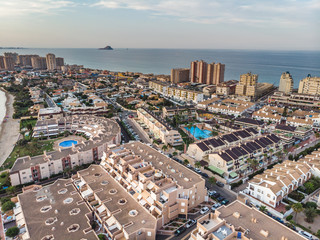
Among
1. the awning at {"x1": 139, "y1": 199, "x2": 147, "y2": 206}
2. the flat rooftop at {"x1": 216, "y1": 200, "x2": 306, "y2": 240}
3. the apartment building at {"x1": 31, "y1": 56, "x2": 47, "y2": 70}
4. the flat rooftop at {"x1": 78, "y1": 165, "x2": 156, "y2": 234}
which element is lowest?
the flat rooftop at {"x1": 78, "y1": 165, "x2": 156, "y2": 234}

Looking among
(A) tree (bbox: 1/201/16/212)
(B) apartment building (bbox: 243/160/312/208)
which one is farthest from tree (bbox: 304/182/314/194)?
(A) tree (bbox: 1/201/16/212)

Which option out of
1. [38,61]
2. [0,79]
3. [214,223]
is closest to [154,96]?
[214,223]

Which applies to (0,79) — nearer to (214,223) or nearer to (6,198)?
(6,198)

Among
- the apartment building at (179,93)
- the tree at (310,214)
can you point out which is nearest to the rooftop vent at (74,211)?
the tree at (310,214)

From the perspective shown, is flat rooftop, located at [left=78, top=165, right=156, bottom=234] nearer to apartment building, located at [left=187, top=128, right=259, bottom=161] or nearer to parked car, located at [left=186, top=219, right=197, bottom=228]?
parked car, located at [left=186, top=219, right=197, bottom=228]

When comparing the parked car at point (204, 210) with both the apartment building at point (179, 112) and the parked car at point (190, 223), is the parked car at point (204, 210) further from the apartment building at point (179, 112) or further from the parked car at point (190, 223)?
the apartment building at point (179, 112)

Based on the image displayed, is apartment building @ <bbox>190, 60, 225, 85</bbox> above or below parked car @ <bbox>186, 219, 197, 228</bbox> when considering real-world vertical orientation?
above

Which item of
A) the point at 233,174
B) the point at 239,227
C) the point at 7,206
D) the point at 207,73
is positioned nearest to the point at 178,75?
the point at 207,73
